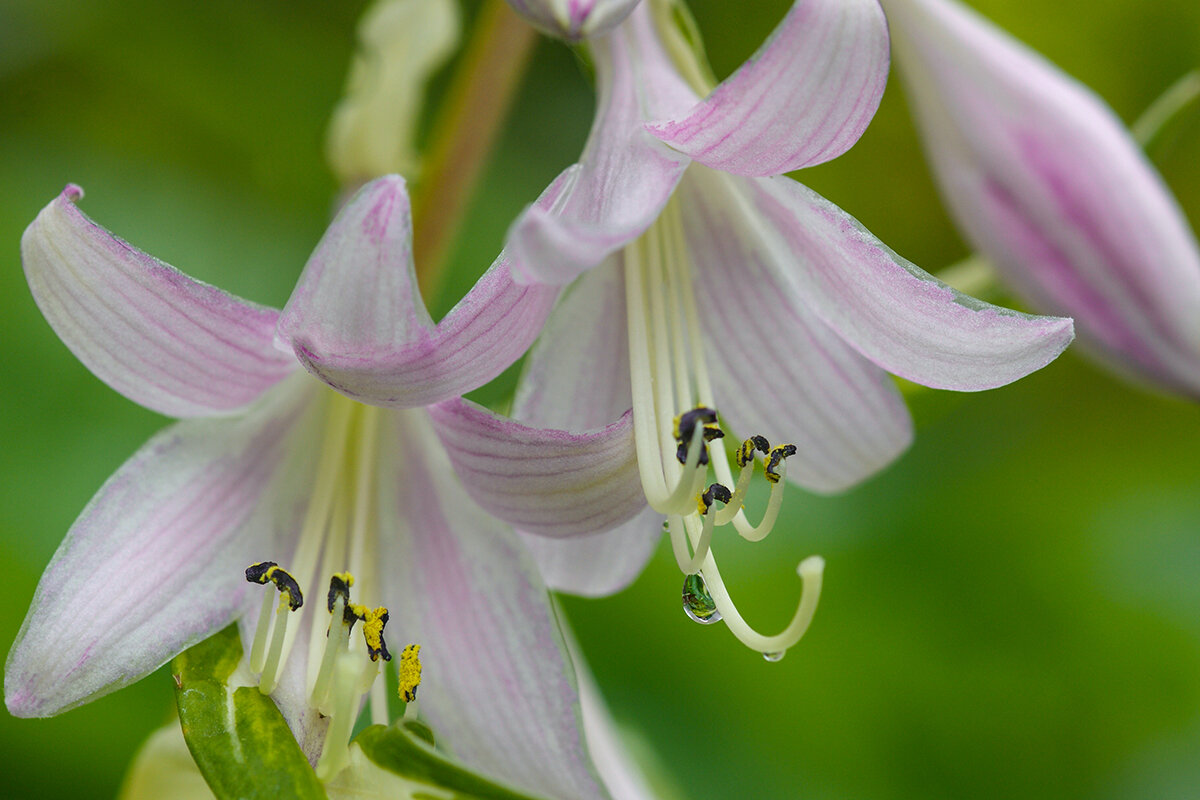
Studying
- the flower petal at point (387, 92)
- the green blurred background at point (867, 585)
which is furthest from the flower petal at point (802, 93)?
the green blurred background at point (867, 585)

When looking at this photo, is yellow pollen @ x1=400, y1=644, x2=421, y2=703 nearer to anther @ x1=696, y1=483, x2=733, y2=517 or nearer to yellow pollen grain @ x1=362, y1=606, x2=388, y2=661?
yellow pollen grain @ x1=362, y1=606, x2=388, y2=661

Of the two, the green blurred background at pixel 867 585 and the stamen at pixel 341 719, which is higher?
the green blurred background at pixel 867 585

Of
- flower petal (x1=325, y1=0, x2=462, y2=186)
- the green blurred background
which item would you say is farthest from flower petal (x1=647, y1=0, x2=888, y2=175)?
the green blurred background

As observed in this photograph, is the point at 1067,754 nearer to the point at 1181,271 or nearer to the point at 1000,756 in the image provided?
the point at 1000,756

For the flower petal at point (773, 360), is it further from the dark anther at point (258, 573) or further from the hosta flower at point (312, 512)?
the dark anther at point (258, 573)

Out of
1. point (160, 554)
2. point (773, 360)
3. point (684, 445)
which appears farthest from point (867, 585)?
point (160, 554)

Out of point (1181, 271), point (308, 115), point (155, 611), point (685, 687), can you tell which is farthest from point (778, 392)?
point (308, 115)

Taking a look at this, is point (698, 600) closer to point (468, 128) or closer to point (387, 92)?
point (468, 128)
